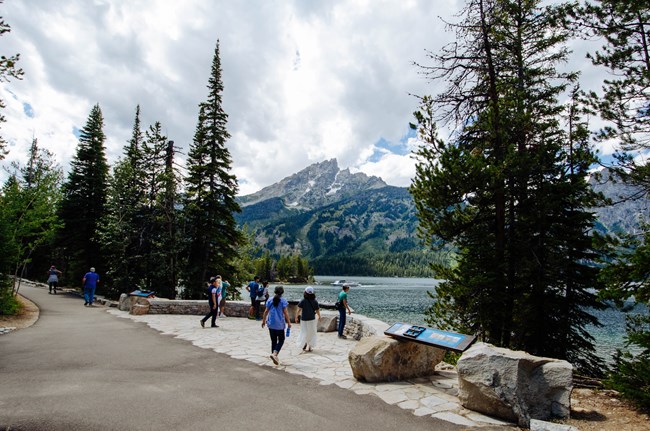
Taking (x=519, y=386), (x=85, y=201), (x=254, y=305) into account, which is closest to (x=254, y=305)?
(x=254, y=305)

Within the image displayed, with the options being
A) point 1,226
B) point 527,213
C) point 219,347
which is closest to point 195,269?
point 1,226

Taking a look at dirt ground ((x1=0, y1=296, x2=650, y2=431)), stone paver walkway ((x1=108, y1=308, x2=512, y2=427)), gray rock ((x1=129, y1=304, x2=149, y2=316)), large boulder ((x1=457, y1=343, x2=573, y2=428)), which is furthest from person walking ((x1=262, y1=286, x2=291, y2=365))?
gray rock ((x1=129, y1=304, x2=149, y2=316))

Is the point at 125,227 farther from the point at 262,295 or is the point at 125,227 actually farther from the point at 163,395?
the point at 163,395

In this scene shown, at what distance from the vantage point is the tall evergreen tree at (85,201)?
29.5 meters

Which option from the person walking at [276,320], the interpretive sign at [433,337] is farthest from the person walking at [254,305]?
the interpretive sign at [433,337]

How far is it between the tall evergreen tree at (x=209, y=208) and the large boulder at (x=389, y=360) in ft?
58.0

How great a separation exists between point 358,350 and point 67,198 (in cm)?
3303

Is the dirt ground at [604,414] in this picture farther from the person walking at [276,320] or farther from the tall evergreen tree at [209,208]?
the tall evergreen tree at [209,208]

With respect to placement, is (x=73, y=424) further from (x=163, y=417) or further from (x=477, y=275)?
(x=477, y=275)

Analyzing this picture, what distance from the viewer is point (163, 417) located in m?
5.36

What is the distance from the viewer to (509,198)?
11500mm

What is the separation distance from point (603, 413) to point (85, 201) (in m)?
36.1

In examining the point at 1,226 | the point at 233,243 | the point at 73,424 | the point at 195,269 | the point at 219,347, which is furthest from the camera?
the point at 233,243

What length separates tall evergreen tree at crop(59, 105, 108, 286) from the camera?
1160 inches
